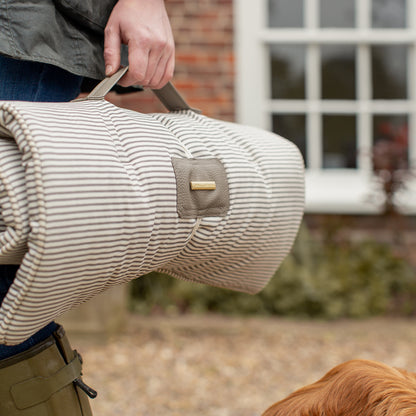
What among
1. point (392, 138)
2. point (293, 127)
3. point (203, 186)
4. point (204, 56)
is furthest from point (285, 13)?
point (203, 186)

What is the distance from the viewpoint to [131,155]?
0.92 meters

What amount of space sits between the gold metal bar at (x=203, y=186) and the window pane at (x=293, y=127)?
3.88 meters

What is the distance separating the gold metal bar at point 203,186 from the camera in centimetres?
100

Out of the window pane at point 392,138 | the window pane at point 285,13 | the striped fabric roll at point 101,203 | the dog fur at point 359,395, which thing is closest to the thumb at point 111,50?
the striped fabric roll at point 101,203

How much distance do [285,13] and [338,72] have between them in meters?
0.61

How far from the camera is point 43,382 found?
1017mm

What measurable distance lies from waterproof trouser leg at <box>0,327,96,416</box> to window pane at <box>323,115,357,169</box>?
401 centimetres

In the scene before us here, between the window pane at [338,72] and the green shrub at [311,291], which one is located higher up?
the window pane at [338,72]

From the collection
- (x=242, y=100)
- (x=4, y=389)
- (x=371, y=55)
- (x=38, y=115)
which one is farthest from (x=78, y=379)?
(x=371, y=55)

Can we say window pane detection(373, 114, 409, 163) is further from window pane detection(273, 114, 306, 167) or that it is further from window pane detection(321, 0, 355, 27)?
window pane detection(321, 0, 355, 27)

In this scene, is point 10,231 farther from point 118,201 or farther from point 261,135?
point 261,135

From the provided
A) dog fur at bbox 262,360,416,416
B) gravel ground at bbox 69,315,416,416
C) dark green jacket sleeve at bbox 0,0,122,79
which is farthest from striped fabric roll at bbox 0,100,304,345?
gravel ground at bbox 69,315,416,416

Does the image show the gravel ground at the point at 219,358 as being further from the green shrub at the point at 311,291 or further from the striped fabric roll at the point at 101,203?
the striped fabric roll at the point at 101,203

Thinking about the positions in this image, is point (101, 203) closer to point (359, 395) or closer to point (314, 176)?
point (359, 395)
